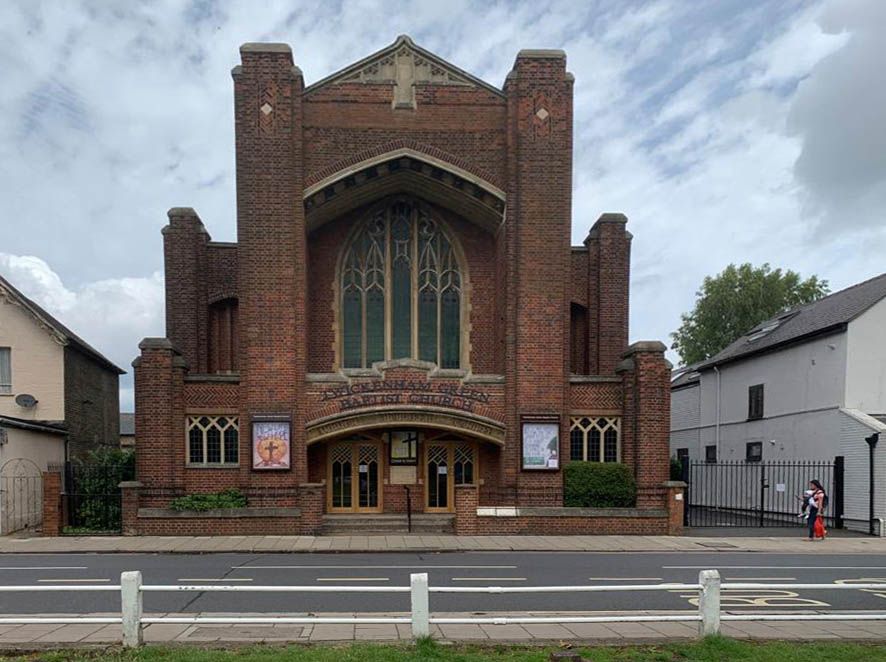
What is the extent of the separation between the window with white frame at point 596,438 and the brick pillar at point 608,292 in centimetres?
260

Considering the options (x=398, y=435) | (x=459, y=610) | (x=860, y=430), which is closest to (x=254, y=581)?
(x=459, y=610)

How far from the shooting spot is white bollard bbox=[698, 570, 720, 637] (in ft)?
23.6

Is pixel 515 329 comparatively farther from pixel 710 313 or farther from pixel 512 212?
pixel 710 313

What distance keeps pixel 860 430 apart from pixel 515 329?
37.1 feet

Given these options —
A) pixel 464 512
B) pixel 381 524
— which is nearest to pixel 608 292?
pixel 464 512

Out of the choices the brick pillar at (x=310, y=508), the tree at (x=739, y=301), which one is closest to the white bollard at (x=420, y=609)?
the brick pillar at (x=310, y=508)

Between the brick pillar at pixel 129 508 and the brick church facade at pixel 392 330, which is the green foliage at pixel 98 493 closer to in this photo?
the brick pillar at pixel 129 508

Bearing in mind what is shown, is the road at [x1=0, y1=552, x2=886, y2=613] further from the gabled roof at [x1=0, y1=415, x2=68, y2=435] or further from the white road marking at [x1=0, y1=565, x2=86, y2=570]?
the gabled roof at [x1=0, y1=415, x2=68, y2=435]

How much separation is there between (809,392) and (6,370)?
28.1 meters

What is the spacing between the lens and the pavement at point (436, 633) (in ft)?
23.4

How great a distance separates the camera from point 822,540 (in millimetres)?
17766

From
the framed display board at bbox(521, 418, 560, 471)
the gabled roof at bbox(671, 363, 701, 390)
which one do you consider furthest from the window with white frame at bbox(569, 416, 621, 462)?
the gabled roof at bbox(671, 363, 701, 390)

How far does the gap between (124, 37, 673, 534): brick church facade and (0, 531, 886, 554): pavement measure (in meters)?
0.66

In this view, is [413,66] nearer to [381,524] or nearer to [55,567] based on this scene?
[381,524]
